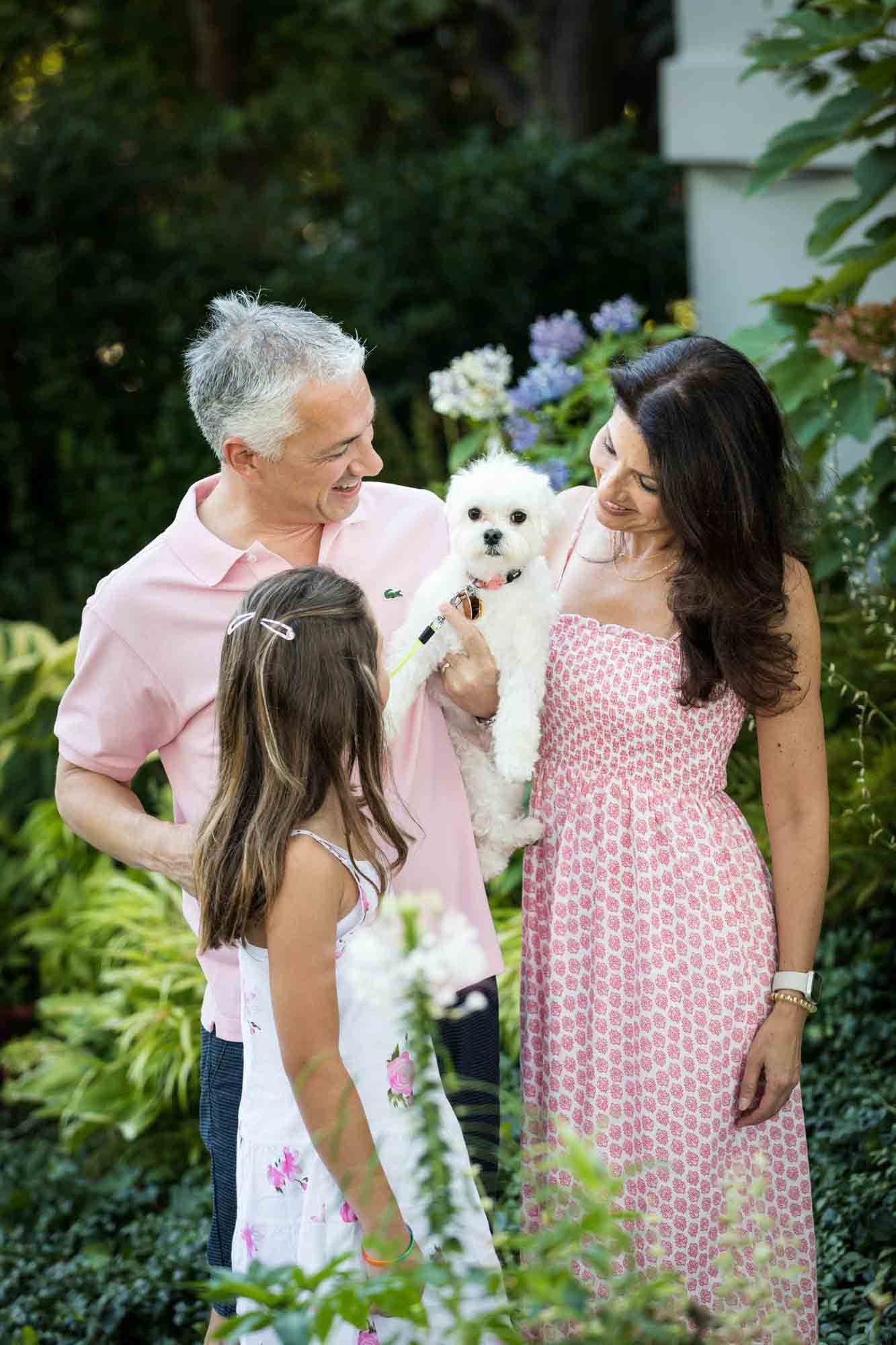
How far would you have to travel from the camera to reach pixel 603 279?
346 inches

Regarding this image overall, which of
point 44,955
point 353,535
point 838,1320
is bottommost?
point 44,955

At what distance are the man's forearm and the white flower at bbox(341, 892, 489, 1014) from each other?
0.96m

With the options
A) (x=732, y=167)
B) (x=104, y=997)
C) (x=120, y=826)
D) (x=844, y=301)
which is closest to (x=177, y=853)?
(x=120, y=826)

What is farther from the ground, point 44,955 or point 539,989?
point 539,989

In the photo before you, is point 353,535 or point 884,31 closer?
point 353,535

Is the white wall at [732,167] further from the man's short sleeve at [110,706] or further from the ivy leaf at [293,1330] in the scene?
the ivy leaf at [293,1330]

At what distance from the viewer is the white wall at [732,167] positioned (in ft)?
20.8

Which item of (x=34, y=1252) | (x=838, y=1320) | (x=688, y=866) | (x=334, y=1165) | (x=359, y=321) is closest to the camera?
(x=334, y=1165)

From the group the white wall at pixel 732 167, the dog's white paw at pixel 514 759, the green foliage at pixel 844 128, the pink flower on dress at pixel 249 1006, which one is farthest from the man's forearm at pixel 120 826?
the white wall at pixel 732 167

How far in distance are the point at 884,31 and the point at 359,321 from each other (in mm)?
5524

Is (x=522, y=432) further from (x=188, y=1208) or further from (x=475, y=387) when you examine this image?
(x=188, y=1208)

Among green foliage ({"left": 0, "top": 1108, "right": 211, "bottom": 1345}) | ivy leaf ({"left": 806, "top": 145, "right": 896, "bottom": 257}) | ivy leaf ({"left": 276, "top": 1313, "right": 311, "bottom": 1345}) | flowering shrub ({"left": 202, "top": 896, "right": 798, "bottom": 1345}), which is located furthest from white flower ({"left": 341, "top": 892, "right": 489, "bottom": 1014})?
ivy leaf ({"left": 806, "top": 145, "right": 896, "bottom": 257})

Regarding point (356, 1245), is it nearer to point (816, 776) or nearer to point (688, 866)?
point (688, 866)

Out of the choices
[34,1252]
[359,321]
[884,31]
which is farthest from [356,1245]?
[359,321]
